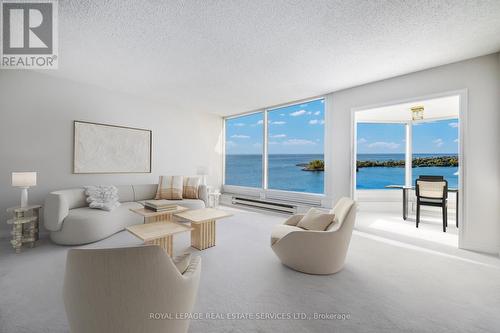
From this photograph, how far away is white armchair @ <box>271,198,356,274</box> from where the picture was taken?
2.12 meters

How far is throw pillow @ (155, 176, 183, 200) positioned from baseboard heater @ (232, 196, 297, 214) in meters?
1.77

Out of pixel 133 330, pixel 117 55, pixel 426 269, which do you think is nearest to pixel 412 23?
pixel 426 269

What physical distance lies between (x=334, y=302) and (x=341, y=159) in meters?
2.89

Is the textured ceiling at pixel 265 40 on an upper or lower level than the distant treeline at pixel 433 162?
upper

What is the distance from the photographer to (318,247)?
6.95 ft

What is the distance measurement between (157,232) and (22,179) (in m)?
2.06

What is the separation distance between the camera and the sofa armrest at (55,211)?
285 centimetres

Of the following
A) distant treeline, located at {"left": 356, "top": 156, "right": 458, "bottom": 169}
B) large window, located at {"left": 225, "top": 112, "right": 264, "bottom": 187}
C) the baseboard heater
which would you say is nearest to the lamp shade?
the baseboard heater

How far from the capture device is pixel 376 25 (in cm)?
215

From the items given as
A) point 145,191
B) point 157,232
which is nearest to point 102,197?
point 145,191

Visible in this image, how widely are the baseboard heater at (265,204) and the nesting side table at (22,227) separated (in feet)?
12.7

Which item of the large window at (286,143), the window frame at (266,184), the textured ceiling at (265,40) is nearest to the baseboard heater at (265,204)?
the window frame at (266,184)

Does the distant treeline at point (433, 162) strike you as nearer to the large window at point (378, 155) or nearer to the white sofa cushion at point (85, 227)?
the large window at point (378, 155)

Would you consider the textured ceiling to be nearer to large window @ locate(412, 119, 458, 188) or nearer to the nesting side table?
the nesting side table
